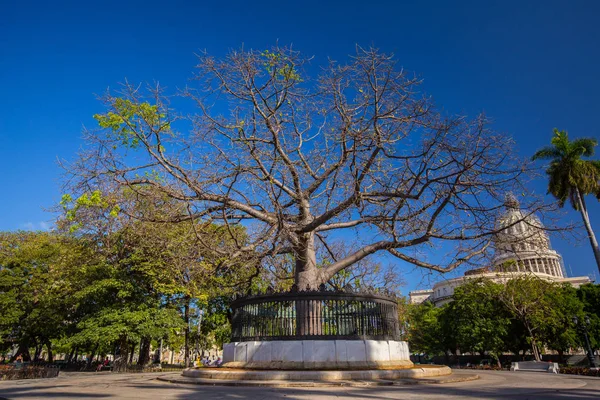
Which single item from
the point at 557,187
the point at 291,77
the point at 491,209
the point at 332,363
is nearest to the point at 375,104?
the point at 291,77

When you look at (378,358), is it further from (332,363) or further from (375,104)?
(375,104)

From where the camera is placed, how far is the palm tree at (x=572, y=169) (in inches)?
1303

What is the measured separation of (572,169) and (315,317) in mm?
33215

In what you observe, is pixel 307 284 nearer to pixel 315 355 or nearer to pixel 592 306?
pixel 315 355

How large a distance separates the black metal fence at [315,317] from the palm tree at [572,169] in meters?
30.1

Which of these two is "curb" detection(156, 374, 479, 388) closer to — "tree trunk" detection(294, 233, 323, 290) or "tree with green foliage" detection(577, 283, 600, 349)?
"tree trunk" detection(294, 233, 323, 290)

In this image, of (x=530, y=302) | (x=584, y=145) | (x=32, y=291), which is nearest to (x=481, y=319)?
(x=530, y=302)

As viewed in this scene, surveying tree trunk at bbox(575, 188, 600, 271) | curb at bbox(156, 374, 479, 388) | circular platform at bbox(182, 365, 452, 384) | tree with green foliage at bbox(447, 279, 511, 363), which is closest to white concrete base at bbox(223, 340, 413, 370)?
circular platform at bbox(182, 365, 452, 384)

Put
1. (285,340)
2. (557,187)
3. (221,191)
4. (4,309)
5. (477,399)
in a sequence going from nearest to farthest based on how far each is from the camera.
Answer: (477,399), (285,340), (221,191), (4,309), (557,187)

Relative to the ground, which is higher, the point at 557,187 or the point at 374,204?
the point at 557,187

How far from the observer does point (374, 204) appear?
41.9 feet

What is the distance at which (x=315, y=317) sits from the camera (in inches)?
439

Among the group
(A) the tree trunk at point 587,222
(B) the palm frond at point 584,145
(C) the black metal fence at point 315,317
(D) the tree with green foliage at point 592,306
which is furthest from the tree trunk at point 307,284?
(D) the tree with green foliage at point 592,306

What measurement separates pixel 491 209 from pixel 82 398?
36.6 ft
